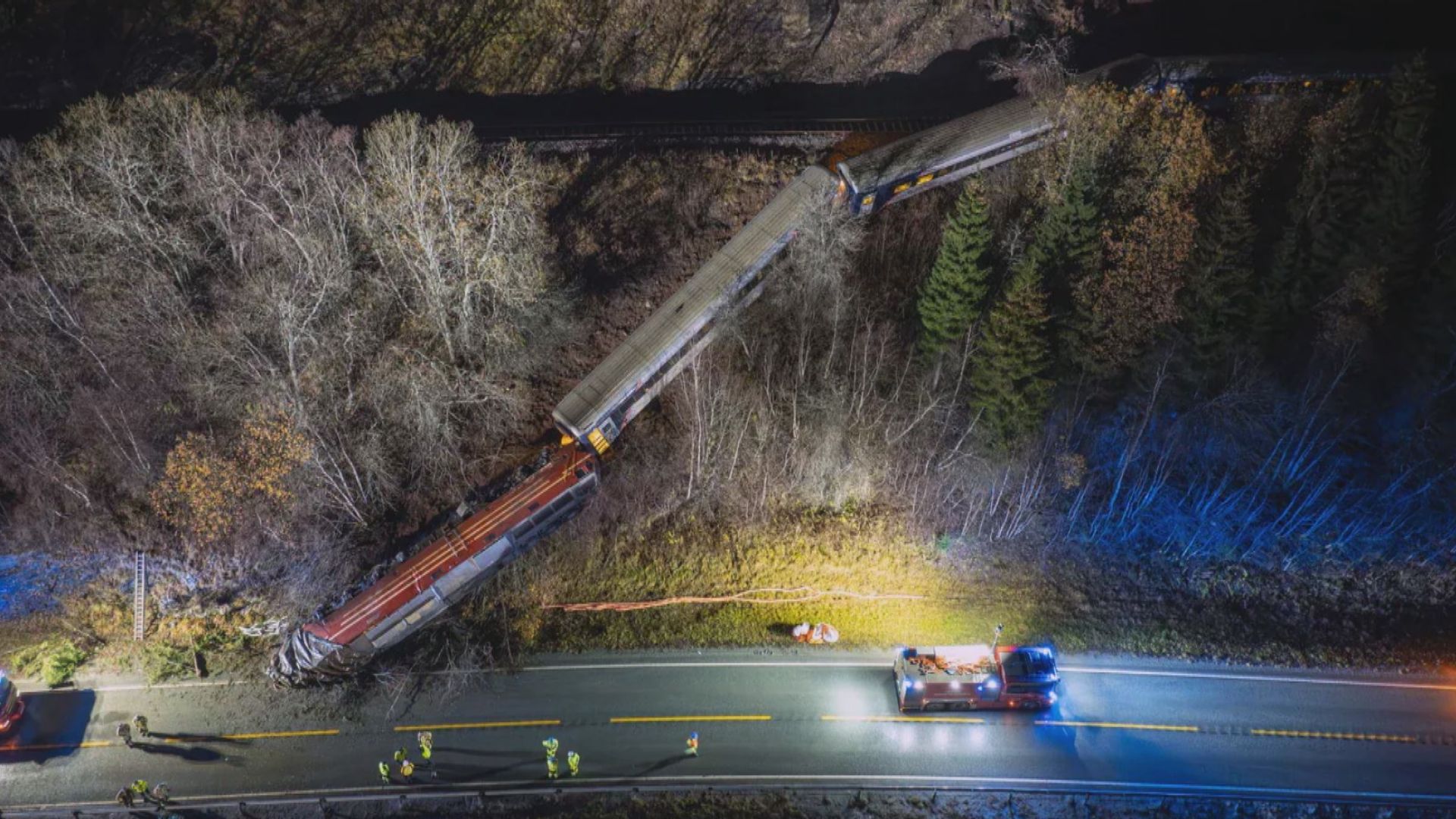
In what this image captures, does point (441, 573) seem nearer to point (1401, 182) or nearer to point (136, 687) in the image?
point (136, 687)

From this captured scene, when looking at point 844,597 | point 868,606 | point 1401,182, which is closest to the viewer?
point 1401,182

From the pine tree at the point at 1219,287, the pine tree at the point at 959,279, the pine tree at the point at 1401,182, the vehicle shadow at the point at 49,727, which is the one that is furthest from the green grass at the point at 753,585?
the pine tree at the point at 1401,182

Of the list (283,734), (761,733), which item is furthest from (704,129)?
(283,734)

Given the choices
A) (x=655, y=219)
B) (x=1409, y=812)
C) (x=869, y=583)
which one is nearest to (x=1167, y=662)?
(x=1409, y=812)

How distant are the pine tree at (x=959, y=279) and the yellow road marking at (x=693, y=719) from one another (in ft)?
51.1

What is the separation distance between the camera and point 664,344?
128ft

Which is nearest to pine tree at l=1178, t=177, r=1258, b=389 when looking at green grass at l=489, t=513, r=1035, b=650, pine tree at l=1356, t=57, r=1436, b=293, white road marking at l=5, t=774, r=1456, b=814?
pine tree at l=1356, t=57, r=1436, b=293

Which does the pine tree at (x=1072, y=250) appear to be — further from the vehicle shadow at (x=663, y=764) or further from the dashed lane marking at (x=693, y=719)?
the vehicle shadow at (x=663, y=764)

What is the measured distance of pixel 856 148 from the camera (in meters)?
44.4

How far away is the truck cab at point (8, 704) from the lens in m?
35.7

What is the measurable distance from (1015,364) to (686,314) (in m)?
12.8

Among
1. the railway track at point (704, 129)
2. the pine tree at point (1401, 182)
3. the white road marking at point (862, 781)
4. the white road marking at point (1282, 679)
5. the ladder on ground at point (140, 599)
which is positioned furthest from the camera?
the railway track at point (704, 129)

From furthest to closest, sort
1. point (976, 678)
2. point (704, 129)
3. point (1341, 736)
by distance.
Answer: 1. point (704, 129)
2. point (1341, 736)
3. point (976, 678)

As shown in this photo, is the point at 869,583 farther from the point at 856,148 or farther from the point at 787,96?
the point at 787,96
